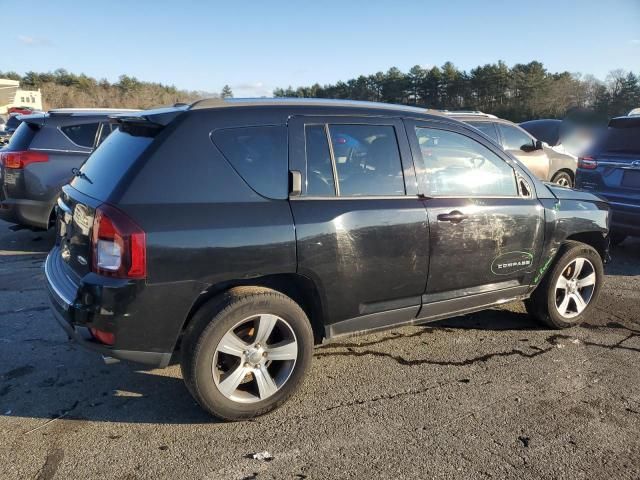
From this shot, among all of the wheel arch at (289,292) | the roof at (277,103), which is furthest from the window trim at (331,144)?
the wheel arch at (289,292)

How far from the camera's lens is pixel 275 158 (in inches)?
119

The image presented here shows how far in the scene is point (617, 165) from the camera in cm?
646

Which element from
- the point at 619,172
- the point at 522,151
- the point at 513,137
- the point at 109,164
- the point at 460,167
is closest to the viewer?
the point at 109,164

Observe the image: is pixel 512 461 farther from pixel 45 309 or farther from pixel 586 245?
pixel 45 309

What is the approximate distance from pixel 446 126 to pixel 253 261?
1868mm

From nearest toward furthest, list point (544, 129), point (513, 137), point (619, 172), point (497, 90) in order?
point (619, 172), point (513, 137), point (544, 129), point (497, 90)

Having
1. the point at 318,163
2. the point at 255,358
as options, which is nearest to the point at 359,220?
the point at 318,163

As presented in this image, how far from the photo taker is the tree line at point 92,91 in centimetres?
5619

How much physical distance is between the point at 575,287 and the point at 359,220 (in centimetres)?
244

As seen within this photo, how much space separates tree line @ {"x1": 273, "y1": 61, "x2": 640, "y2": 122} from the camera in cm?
2681

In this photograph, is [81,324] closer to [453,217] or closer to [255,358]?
[255,358]

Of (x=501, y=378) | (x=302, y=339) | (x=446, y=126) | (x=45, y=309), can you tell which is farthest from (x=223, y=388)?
(x=45, y=309)

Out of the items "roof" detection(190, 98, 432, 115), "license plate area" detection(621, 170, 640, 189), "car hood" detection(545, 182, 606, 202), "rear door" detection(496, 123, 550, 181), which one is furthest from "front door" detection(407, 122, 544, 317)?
"rear door" detection(496, 123, 550, 181)

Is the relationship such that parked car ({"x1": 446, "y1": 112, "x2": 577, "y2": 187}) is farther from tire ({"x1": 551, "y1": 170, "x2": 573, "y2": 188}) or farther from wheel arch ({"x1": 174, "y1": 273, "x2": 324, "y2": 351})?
wheel arch ({"x1": 174, "y1": 273, "x2": 324, "y2": 351})
